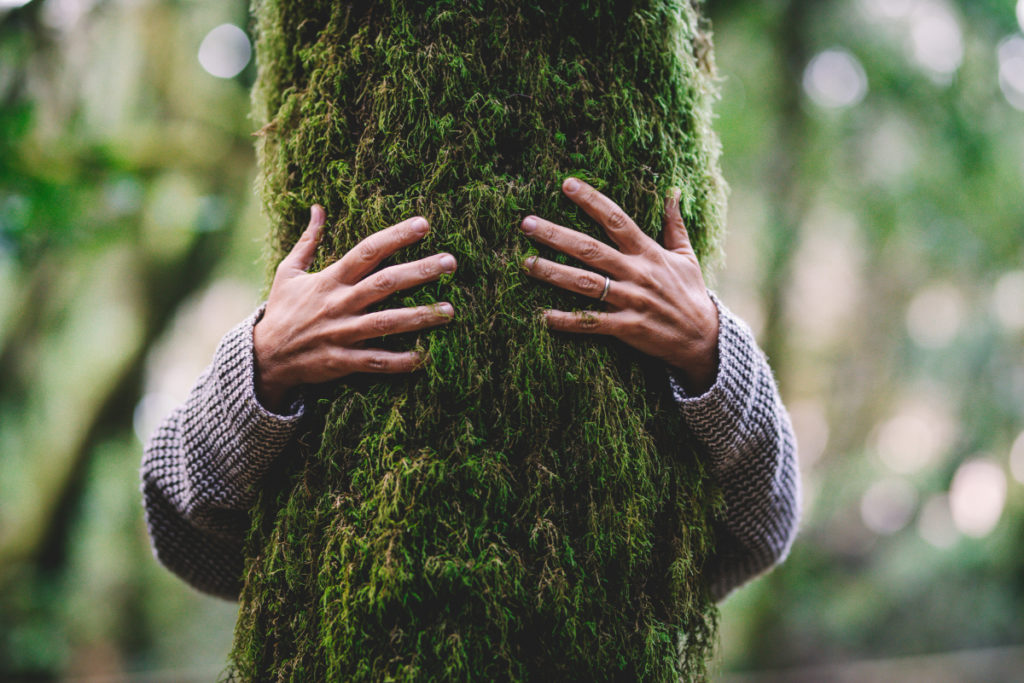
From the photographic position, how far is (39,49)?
3258 mm

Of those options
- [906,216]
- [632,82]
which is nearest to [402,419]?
[632,82]

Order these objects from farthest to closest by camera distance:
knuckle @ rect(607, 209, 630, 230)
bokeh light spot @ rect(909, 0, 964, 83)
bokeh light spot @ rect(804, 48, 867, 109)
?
bokeh light spot @ rect(804, 48, 867, 109) < bokeh light spot @ rect(909, 0, 964, 83) < knuckle @ rect(607, 209, 630, 230)

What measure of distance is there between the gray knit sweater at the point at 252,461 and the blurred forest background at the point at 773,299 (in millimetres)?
1556

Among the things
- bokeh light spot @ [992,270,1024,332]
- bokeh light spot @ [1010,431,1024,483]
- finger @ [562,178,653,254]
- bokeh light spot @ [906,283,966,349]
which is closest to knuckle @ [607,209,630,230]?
finger @ [562,178,653,254]

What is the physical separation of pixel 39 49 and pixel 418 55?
331 centimetres

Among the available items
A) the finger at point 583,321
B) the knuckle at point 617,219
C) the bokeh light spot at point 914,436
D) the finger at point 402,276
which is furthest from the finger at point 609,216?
the bokeh light spot at point 914,436

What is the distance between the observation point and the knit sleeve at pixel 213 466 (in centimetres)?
108

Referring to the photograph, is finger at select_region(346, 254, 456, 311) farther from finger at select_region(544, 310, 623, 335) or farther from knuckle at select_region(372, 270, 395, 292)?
finger at select_region(544, 310, 623, 335)

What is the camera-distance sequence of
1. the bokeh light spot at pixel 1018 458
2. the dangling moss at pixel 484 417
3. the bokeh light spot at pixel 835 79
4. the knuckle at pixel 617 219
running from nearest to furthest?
the dangling moss at pixel 484 417, the knuckle at pixel 617 219, the bokeh light spot at pixel 835 79, the bokeh light spot at pixel 1018 458

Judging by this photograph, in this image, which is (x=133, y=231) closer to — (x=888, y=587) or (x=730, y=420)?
(x=730, y=420)

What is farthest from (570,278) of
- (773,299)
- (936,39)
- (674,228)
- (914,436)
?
(914,436)

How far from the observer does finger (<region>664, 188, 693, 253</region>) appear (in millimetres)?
1149

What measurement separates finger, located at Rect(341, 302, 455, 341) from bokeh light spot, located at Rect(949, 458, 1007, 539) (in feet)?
22.9

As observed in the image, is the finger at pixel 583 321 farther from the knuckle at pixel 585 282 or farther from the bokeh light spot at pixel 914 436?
the bokeh light spot at pixel 914 436
